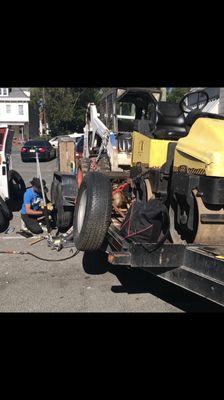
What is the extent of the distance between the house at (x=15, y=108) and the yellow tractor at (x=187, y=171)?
44781 millimetres

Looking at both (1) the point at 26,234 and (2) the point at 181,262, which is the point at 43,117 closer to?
(1) the point at 26,234

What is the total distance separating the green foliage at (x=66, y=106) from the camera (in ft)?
A: 136

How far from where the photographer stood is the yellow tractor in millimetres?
3188

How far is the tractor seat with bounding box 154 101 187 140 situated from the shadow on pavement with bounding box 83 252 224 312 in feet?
6.12

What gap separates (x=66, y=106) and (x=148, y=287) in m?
38.7

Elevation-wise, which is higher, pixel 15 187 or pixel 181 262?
pixel 15 187

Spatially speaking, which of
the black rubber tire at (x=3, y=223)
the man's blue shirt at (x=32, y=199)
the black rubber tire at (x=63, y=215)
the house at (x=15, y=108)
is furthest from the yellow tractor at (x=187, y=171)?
the house at (x=15, y=108)

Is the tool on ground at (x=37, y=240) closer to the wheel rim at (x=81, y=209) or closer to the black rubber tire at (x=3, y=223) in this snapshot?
the black rubber tire at (x=3, y=223)

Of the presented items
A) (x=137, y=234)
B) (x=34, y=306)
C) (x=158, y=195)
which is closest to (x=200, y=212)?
(x=137, y=234)

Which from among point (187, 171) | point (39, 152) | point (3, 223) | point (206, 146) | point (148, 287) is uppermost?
point (39, 152)

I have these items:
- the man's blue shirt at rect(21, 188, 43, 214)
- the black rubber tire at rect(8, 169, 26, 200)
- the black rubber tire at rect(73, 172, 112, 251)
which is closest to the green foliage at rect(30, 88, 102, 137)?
the black rubber tire at rect(8, 169, 26, 200)

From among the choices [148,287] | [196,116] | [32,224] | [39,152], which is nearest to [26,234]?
[32,224]

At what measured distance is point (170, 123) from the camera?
14.9 feet

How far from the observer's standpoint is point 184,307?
440cm
